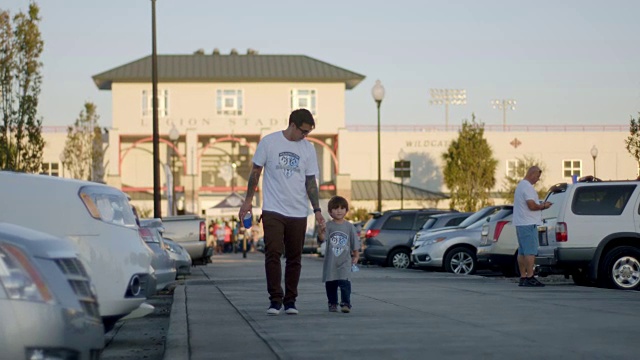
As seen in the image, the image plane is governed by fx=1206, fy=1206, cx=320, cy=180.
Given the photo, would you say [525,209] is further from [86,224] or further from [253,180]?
[86,224]

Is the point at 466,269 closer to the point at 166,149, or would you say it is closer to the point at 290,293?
the point at 290,293

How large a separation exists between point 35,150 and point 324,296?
20.3 meters

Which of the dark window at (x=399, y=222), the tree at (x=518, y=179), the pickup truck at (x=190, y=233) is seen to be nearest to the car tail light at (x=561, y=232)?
the dark window at (x=399, y=222)

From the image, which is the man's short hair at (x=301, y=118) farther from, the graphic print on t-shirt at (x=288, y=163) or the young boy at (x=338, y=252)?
the young boy at (x=338, y=252)

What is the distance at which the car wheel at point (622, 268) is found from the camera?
60.0 ft

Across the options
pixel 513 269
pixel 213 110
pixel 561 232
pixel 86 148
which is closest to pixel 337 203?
pixel 561 232

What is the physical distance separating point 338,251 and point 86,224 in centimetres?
330

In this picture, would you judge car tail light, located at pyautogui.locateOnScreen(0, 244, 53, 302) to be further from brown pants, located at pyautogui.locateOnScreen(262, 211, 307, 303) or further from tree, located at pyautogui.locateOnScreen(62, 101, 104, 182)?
tree, located at pyautogui.locateOnScreen(62, 101, 104, 182)

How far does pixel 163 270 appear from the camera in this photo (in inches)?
640

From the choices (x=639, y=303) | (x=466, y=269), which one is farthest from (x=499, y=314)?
(x=466, y=269)

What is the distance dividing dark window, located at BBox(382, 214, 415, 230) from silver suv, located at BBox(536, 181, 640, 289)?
13812mm

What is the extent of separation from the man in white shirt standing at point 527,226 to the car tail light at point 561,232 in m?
0.31

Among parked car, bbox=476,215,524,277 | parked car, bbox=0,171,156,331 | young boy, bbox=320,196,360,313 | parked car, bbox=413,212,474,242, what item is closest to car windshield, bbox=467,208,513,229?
parked car, bbox=476,215,524,277

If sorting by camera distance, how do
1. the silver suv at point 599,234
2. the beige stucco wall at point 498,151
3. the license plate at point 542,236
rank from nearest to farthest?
the silver suv at point 599,234
the license plate at point 542,236
the beige stucco wall at point 498,151
